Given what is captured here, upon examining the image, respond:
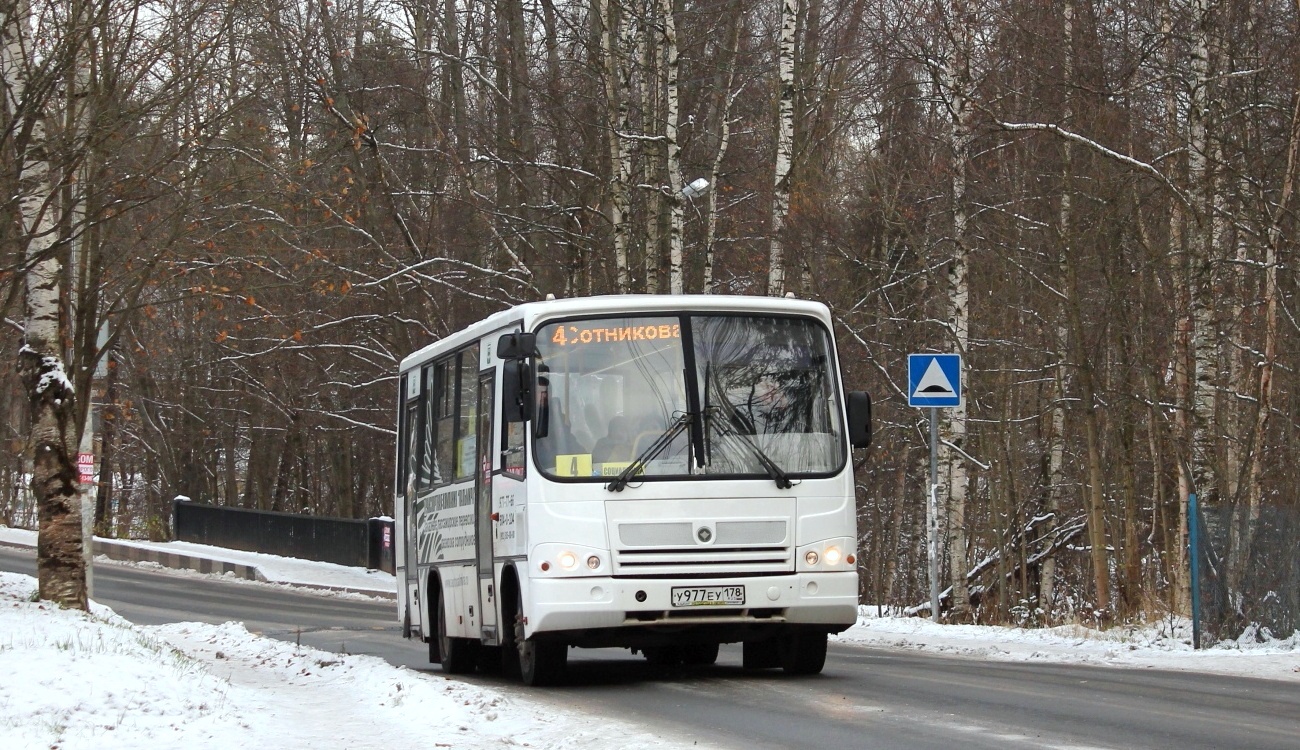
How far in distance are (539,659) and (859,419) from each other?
300cm

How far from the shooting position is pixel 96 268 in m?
18.3

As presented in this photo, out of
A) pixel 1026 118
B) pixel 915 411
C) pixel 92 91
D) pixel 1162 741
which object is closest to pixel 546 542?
pixel 1162 741

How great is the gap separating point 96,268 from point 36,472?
92.6 inches

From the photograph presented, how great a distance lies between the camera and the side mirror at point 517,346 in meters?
13.4

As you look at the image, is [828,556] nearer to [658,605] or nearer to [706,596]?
[706,596]

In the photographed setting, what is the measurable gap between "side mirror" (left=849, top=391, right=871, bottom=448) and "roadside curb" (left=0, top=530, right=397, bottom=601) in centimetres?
2148

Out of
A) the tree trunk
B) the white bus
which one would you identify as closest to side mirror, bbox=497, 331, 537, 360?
the white bus

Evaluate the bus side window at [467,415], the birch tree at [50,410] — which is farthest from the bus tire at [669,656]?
the birch tree at [50,410]

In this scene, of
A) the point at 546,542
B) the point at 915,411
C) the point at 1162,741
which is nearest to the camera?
the point at 1162,741

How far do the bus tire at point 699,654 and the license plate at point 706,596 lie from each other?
9.49ft

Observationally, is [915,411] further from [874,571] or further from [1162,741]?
[1162,741]

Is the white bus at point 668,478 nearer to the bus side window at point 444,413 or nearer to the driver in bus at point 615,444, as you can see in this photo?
the driver in bus at point 615,444

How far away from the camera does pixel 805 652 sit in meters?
14.2

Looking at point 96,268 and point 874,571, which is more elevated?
point 96,268
